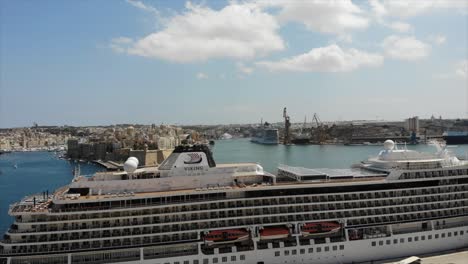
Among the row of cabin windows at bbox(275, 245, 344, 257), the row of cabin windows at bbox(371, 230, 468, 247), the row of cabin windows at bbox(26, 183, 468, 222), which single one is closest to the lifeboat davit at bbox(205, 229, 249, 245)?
the row of cabin windows at bbox(26, 183, 468, 222)

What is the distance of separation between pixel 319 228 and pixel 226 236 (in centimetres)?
470

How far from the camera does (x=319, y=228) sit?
19.2m

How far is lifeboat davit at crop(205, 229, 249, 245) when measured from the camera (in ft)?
58.6

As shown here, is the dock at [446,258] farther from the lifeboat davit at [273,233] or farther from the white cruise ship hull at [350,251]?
the lifeboat davit at [273,233]

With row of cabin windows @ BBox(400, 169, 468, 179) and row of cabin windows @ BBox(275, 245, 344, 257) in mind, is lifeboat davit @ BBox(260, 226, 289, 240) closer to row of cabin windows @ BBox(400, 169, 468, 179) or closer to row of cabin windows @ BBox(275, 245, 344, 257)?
row of cabin windows @ BBox(275, 245, 344, 257)

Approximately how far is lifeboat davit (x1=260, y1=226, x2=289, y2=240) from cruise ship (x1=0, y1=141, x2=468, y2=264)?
0.17 feet

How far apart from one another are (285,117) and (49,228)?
127 meters

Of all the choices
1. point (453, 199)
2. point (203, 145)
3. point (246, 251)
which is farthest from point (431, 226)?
point (203, 145)

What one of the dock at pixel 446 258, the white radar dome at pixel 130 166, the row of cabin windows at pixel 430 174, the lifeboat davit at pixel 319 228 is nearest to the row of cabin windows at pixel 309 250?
the lifeboat davit at pixel 319 228

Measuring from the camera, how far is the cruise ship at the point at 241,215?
1675 cm

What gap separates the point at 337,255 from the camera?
1920 cm

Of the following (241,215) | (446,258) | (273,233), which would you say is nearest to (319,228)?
(273,233)

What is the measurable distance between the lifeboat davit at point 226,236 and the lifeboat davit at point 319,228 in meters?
3.02

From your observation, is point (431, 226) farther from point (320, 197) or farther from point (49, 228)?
point (49, 228)
